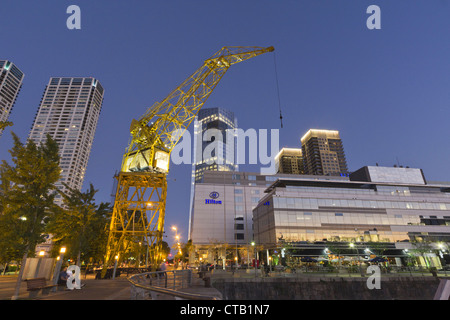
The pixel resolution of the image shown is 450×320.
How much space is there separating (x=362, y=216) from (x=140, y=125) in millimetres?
55063

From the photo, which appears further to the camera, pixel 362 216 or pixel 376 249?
pixel 362 216

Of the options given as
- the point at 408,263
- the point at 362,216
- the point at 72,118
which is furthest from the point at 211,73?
the point at 72,118

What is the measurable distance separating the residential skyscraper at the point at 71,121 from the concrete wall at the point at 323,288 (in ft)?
497

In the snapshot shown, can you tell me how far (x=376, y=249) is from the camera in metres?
53.4

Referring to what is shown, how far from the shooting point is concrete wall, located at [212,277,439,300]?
2641 centimetres

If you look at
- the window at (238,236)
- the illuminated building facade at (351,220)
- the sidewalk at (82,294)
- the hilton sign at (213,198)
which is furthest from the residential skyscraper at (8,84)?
the sidewalk at (82,294)

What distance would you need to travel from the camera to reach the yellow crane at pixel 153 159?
35.6 meters

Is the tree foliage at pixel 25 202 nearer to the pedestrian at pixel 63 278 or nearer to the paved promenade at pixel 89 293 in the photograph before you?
the paved promenade at pixel 89 293

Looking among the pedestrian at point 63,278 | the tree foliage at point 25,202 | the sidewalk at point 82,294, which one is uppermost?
the tree foliage at point 25,202

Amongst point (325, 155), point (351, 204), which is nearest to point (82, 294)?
point (351, 204)

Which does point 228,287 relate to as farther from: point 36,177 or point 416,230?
point 416,230

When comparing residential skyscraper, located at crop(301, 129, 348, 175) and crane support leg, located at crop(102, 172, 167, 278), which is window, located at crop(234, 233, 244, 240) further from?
residential skyscraper, located at crop(301, 129, 348, 175)

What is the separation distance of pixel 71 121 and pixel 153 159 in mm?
159751

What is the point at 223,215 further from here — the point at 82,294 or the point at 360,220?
the point at 82,294
